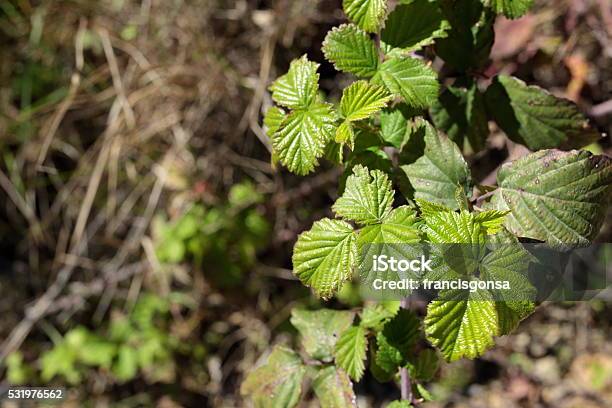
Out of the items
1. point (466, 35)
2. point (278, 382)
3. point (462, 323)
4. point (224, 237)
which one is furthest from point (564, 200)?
point (224, 237)

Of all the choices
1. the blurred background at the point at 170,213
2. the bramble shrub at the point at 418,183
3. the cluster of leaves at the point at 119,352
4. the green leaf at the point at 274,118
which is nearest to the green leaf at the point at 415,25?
the bramble shrub at the point at 418,183

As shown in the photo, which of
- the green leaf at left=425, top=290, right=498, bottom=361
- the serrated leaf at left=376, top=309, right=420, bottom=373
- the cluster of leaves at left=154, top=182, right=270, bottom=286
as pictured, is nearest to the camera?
the green leaf at left=425, top=290, right=498, bottom=361

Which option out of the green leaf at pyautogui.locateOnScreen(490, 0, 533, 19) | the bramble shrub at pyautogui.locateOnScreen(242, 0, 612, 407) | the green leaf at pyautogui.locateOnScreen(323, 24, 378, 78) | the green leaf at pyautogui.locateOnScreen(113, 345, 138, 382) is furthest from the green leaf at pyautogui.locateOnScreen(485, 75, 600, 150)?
the green leaf at pyautogui.locateOnScreen(113, 345, 138, 382)

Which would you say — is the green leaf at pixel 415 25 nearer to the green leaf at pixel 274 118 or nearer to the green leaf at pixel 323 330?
the green leaf at pixel 274 118

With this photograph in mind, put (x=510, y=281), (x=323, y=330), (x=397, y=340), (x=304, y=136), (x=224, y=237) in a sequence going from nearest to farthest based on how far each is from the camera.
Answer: (x=510, y=281) < (x=304, y=136) < (x=397, y=340) < (x=323, y=330) < (x=224, y=237)

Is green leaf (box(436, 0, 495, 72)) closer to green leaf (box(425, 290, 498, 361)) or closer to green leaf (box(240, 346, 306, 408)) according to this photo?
green leaf (box(425, 290, 498, 361))

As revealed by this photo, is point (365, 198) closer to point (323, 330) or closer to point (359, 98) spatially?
point (359, 98)

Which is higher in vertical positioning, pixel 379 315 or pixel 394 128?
pixel 394 128

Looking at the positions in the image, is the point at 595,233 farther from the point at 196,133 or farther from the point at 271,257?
the point at 196,133
